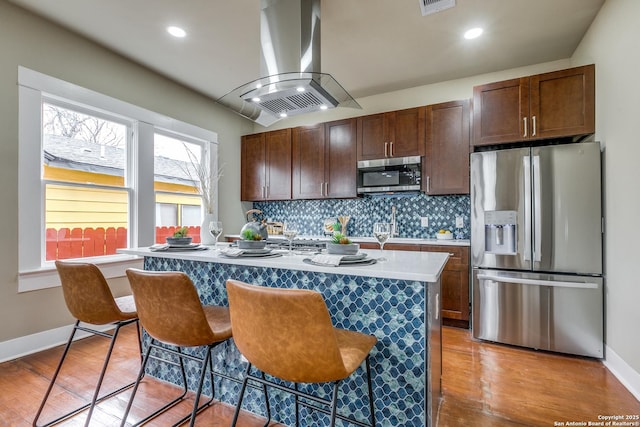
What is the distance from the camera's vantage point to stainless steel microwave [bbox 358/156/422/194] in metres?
3.62

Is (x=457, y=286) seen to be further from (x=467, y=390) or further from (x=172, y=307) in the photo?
(x=172, y=307)

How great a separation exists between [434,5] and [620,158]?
1758 millimetres

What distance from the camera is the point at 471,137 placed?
3297 millimetres

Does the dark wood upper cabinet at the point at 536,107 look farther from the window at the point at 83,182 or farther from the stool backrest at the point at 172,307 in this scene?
the window at the point at 83,182

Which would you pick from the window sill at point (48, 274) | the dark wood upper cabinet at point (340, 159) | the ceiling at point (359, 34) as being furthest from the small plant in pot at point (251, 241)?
the dark wood upper cabinet at point (340, 159)

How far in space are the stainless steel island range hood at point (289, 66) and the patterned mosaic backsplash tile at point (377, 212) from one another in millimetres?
1978

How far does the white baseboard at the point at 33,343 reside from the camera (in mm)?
2357

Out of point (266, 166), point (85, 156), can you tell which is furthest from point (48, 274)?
point (266, 166)

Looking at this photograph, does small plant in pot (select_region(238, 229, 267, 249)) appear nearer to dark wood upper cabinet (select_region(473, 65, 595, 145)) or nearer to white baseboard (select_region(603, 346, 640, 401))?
dark wood upper cabinet (select_region(473, 65, 595, 145))

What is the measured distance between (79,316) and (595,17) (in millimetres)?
4312

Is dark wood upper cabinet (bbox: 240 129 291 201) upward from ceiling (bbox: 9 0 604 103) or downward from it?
downward

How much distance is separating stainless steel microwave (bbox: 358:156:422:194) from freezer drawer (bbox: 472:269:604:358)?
4.19 feet

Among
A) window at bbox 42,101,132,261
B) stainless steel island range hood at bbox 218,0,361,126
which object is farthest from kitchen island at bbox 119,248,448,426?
window at bbox 42,101,132,261

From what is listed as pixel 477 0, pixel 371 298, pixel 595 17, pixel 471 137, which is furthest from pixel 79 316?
pixel 595 17
